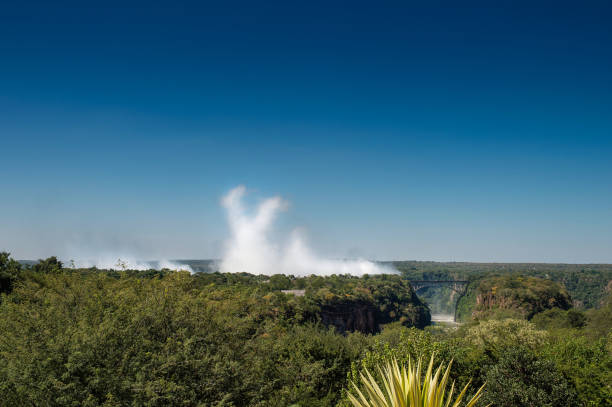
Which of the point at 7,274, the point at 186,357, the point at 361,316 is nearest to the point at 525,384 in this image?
the point at 186,357

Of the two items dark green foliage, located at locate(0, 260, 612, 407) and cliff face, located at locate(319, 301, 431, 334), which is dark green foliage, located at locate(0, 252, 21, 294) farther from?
cliff face, located at locate(319, 301, 431, 334)

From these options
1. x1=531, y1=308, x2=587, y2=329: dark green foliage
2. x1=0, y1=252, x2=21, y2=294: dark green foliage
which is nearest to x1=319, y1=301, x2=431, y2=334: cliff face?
x1=531, y1=308, x2=587, y2=329: dark green foliage

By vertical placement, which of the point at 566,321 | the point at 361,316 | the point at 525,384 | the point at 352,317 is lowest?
the point at 361,316

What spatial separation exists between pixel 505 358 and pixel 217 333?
50.8 feet

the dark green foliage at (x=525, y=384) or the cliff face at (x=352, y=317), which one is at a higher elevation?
the dark green foliage at (x=525, y=384)

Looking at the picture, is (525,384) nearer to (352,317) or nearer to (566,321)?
(566,321)

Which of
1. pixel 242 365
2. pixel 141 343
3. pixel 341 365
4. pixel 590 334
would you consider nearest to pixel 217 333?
pixel 242 365

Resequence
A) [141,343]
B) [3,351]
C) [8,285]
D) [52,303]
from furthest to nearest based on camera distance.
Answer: [8,285] < [52,303] < [141,343] < [3,351]

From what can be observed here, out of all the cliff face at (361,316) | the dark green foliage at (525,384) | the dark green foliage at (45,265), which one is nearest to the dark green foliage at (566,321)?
the cliff face at (361,316)

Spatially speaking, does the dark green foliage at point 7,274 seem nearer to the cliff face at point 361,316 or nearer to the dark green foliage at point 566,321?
the cliff face at point 361,316

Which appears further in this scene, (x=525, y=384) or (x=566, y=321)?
(x=566, y=321)

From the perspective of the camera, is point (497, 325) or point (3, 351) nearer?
point (3, 351)

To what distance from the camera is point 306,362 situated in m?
24.5

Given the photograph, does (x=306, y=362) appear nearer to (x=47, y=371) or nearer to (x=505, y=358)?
(x=505, y=358)
